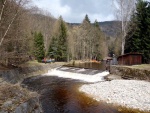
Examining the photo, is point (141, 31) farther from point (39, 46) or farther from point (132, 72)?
point (39, 46)

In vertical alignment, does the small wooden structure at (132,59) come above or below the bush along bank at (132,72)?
above

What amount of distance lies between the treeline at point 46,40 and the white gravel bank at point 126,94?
9.58 m

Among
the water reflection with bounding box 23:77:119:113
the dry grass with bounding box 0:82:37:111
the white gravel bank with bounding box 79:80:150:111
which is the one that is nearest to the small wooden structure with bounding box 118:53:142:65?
the white gravel bank with bounding box 79:80:150:111

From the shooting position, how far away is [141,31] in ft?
91.6

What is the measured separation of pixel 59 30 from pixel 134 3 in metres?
21.0

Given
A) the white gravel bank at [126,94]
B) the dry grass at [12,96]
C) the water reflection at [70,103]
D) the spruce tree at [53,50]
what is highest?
the spruce tree at [53,50]

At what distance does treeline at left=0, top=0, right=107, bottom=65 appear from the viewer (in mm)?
18250

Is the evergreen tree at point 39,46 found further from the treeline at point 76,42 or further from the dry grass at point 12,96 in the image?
the dry grass at point 12,96

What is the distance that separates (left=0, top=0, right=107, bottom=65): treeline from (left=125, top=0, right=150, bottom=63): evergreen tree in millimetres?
16826

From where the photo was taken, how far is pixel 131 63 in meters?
24.1

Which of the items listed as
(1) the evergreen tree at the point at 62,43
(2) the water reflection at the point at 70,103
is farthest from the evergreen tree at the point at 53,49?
(2) the water reflection at the point at 70,103

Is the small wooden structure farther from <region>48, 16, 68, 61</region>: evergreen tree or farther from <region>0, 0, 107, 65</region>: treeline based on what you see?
<region>48, 16, 68, 61</region>: evergreen tree

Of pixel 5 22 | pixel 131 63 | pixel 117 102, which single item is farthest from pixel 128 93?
pixel 5 22

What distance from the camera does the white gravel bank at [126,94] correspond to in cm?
1217
